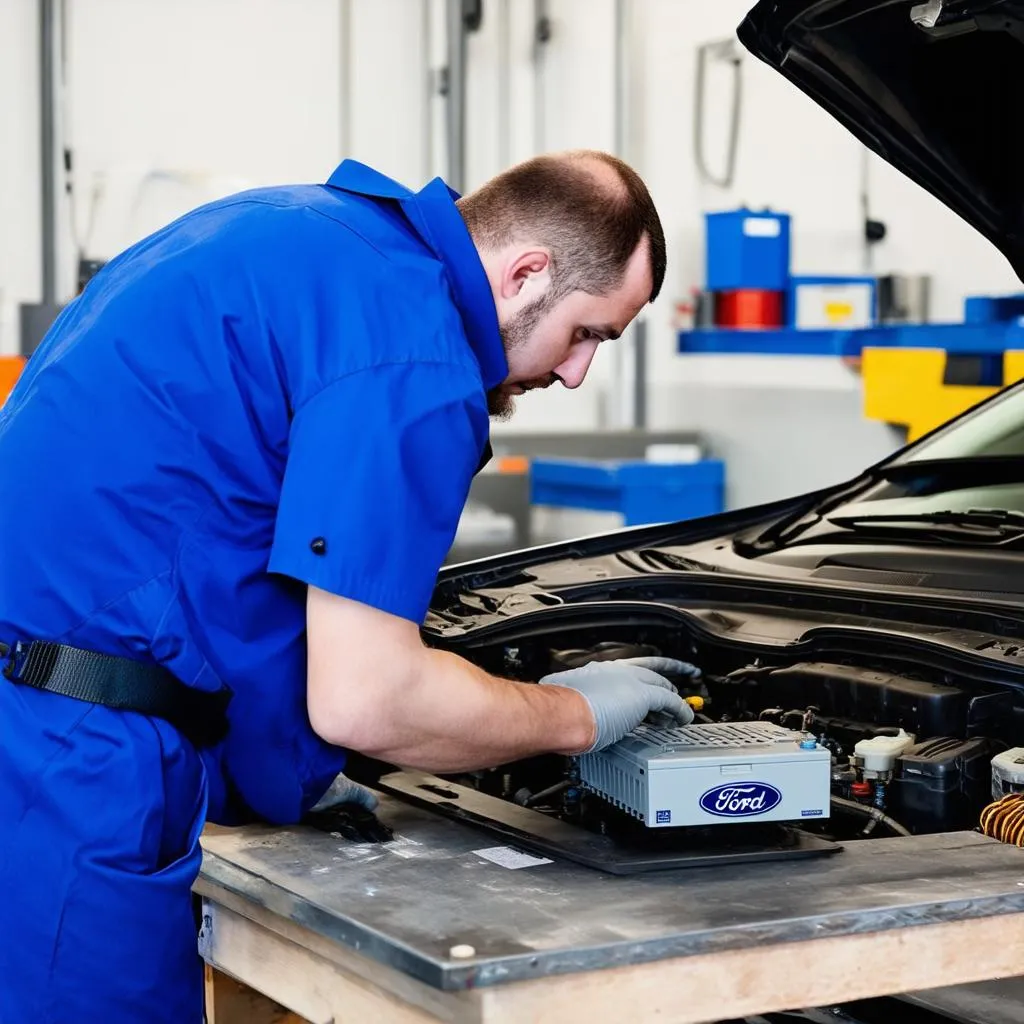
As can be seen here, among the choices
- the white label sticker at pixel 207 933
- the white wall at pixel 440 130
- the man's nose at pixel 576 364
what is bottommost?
the white label sticker at pixel 207 933

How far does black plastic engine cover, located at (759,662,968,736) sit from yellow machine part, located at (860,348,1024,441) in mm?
2569

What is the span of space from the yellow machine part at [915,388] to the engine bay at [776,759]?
2.47 m

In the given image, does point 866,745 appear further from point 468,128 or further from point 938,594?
point 468,128

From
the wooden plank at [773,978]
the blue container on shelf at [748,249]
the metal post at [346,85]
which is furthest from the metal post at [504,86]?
the wooden plank at [773,978]

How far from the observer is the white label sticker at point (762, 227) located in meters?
5.54

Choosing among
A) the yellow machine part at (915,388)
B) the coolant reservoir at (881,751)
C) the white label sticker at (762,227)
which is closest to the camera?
the coolant reservoir at (881,751)

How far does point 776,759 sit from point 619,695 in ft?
0.58

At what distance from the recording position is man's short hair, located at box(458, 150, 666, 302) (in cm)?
152

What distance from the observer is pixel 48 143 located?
5828 millimetres

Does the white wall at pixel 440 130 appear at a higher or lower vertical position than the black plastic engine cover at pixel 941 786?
higher

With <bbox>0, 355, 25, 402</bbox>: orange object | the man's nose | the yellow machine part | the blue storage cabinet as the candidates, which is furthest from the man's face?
the blue storage cabinet

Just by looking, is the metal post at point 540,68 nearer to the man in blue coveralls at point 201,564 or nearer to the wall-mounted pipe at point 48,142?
the wall-mounted pipe at point 48,142

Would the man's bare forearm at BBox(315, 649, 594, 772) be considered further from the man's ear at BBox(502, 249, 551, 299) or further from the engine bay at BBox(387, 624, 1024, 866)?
the man's ear at BBox(502, 249, 551, 299)

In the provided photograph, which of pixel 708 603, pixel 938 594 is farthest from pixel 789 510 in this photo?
pixel 938 594
